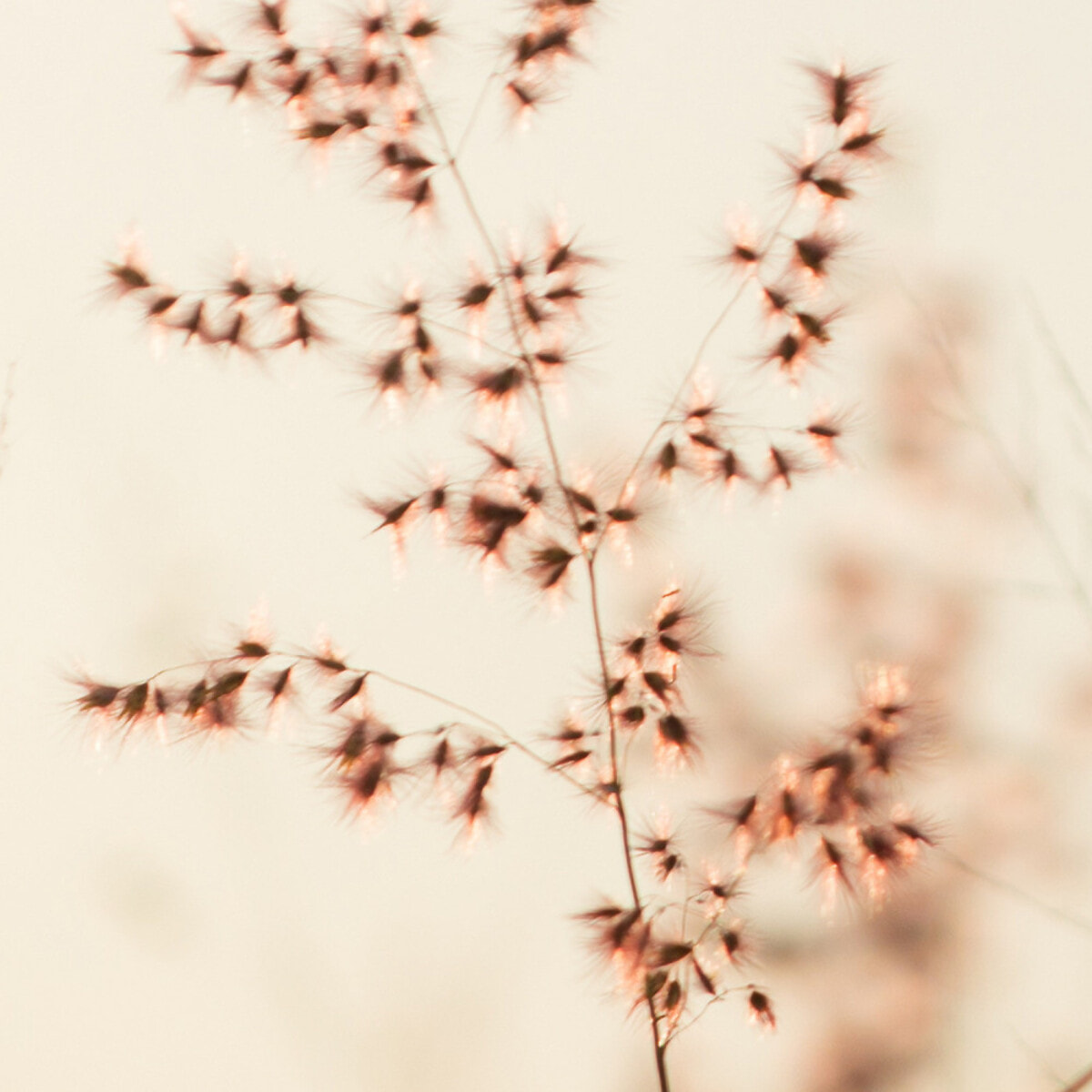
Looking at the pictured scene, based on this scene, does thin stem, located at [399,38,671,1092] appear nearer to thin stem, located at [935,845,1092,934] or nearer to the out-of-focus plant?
the out-of-focus plant

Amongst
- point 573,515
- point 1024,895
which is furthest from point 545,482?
point 1024,895

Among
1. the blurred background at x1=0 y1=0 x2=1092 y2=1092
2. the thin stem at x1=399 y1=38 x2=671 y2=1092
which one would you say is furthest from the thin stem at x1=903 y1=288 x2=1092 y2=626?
the thin stem at x1=399 y1=38 x2=671 y2=1092

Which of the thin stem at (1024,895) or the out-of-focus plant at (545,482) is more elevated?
the out-of-focus plant at (545,482)

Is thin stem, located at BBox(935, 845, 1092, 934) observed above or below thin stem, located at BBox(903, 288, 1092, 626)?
below

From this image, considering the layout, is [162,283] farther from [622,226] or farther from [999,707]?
[999,707]

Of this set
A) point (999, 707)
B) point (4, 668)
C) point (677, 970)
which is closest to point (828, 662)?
point (999, 707)

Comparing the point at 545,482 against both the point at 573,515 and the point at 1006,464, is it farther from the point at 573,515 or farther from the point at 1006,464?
the point at 1006,464

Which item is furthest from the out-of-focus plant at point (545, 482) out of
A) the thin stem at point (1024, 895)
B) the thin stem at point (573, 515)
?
the thin stem at point (1024, 895)

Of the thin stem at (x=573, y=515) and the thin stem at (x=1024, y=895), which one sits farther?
the thin stem at (x=1024, y=895)

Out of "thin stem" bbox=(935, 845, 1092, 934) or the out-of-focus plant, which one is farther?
"thin stem" bbox=(935, 845, 1092, 934)

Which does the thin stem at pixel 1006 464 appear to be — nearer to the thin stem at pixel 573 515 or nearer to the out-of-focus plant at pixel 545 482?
the out-of-focus plant at pixel 545 482

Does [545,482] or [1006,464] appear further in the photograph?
[1006,464]
